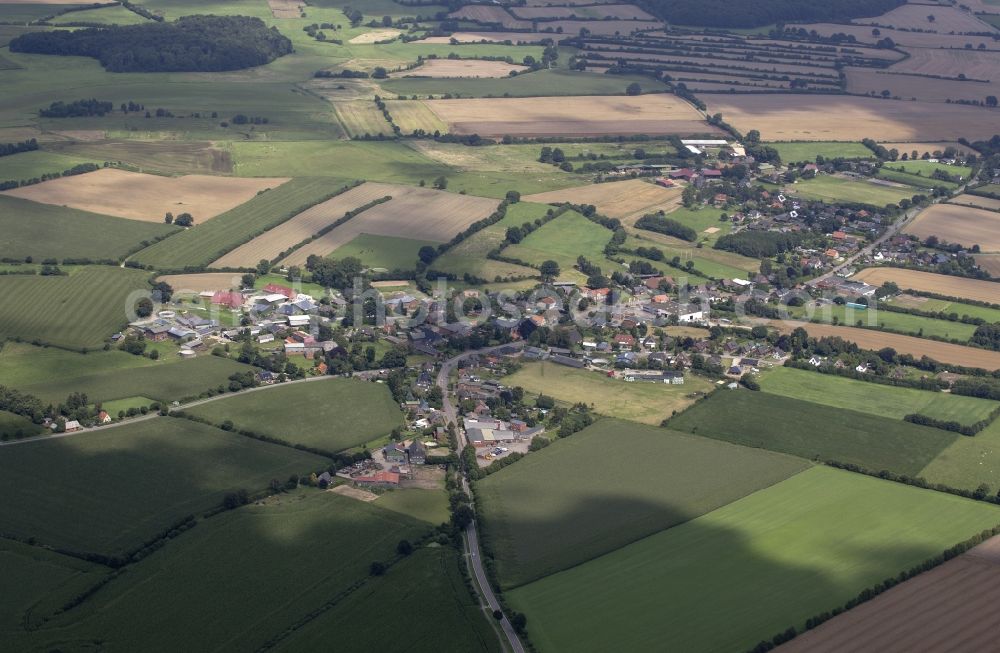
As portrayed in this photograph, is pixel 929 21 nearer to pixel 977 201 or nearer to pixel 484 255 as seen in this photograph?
pixel 977 201

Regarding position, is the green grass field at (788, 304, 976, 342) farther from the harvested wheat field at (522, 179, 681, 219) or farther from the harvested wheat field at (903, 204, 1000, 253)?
the harvested wheat field at (522, 179, 681, 219)

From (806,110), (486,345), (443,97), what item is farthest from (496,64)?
(486,345)

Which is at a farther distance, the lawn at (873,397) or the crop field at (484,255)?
the crop field at (484,255)

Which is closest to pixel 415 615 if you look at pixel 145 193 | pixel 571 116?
pixel 145 193

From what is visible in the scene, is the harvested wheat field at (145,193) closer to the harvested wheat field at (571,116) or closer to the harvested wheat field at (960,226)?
the harvested wheat field at (571,116)

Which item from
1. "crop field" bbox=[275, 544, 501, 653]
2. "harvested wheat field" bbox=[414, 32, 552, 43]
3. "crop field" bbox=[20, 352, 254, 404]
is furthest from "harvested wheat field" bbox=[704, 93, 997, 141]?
"crop field" bbox=[275, 544, 501, 653]

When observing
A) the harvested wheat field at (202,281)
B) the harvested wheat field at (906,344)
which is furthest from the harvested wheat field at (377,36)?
the harvested wheat field at (906,344)
